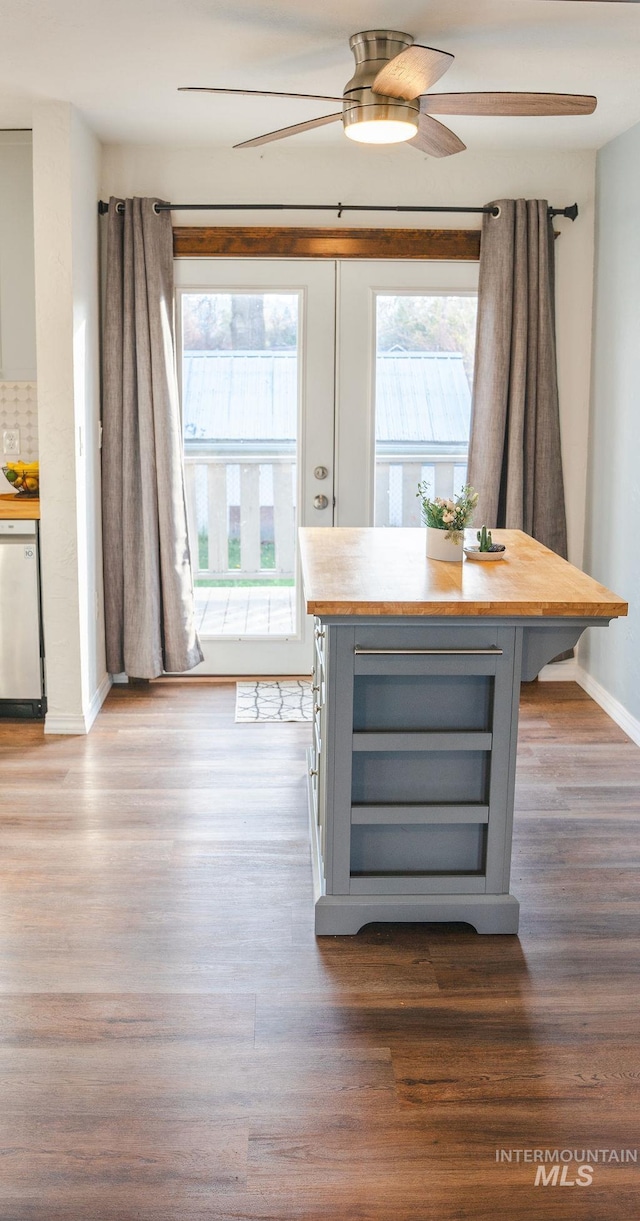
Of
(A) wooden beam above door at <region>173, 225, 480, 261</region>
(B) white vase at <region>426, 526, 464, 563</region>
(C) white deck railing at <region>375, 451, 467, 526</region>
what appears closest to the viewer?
(B) white vase at <region>426, 526, 464, 563</region>

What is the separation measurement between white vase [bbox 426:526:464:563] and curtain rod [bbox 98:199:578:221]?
227cm

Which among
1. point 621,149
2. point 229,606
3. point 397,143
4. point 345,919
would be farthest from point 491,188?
point 345,919

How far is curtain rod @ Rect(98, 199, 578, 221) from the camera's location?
16.2 ft

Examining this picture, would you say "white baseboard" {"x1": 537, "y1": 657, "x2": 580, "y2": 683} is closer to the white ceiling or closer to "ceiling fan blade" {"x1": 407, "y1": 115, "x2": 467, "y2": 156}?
the white ceiling

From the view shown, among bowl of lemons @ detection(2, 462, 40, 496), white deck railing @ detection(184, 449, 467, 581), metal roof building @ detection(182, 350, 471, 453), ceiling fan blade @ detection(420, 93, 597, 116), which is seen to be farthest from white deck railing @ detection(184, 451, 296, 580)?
ceiling fan blade @ detection(420, 93, 597, 116)

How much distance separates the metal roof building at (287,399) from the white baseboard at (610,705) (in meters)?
1.29

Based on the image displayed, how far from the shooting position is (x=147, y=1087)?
93.1 inches

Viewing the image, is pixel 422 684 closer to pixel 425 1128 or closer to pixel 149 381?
pixel 425 1128

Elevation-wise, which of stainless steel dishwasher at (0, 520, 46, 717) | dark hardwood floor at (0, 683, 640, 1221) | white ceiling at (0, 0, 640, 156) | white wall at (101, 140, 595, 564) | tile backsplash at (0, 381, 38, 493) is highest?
white ceiling at (0, 0, 640, 156)

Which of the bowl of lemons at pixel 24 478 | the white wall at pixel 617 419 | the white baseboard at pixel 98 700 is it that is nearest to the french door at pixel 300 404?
the white baseboard at pixel 98 700

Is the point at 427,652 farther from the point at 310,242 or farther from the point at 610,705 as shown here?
the point at 310,242

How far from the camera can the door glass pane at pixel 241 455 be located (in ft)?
17.1

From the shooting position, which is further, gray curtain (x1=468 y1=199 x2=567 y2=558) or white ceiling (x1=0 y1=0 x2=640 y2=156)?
gray curtain (x1=468 y1=199 x2=567 y2=558)

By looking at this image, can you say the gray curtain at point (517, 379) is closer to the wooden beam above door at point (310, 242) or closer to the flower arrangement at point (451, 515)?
the wooden beam above door at point (310, 242)
